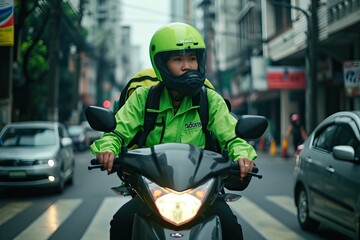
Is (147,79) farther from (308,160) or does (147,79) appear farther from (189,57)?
(308,160)

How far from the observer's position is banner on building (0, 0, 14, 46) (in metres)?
10.2

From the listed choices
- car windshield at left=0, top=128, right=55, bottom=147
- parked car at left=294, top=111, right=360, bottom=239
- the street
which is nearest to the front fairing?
parked car at left=294, top=111, right=360, bottom=239

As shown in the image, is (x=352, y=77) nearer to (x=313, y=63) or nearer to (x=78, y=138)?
(x=313, y=63)

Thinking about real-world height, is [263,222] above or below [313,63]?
below

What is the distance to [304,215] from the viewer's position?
7.98 m

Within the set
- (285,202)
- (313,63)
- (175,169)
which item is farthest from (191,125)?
(313,63)

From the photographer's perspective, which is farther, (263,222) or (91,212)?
(91,212)

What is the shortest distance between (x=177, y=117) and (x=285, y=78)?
2582 cm

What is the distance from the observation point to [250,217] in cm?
915

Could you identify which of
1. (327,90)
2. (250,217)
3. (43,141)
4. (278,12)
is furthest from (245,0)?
(250,217)

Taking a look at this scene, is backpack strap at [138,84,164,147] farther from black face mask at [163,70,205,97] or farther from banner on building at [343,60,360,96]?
banner on building at [343,60,360,96]

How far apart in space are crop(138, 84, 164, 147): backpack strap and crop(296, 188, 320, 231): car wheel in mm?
4412

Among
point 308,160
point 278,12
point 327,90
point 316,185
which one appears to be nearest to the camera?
point 316,185

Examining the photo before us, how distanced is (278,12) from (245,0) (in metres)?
10.7
